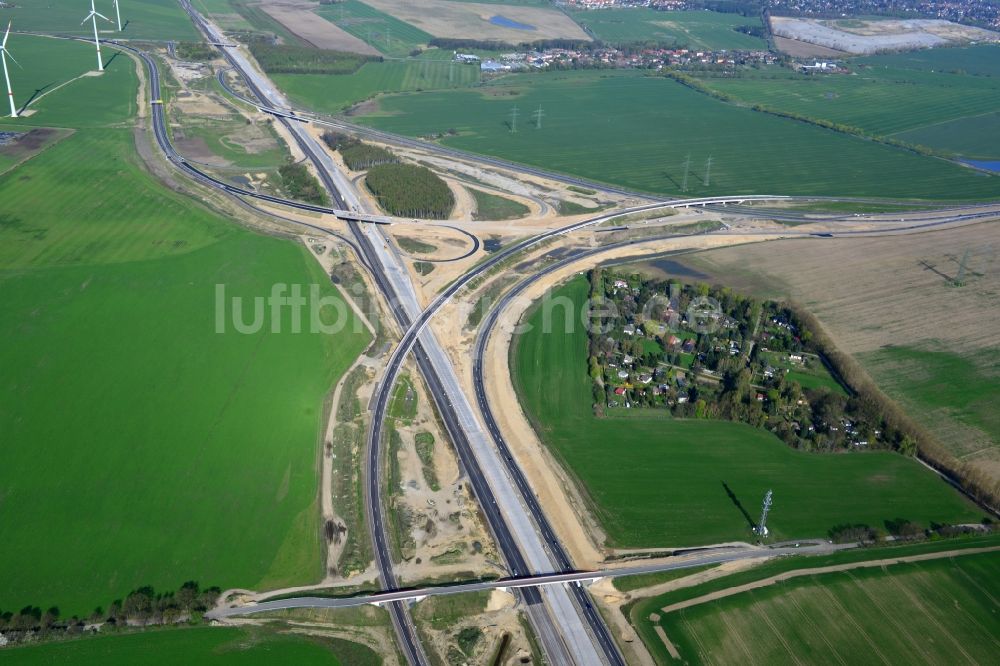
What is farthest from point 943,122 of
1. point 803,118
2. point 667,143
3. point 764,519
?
point 764,519

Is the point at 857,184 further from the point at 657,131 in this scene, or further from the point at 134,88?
the point at 134,88

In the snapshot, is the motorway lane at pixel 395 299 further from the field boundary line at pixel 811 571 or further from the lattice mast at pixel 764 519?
the lattice mast at pixel 764 519


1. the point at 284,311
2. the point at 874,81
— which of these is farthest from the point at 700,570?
the point at 874,81

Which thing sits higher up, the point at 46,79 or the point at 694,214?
the point at 46,79

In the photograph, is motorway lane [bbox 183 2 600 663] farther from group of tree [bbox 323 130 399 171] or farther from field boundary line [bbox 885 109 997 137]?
field boundary line [bbox 885 109 997 137]

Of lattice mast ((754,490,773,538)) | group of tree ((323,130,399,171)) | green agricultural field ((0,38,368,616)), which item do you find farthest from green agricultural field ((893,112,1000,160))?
green agricultural field ((0,38,368,616))

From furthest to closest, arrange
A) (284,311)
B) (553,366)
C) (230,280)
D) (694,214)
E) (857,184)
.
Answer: (857,184) < (694,214) < (230,280) < (284,311) < (553,366)

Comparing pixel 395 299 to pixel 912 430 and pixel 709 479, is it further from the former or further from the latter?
pixel 912 430
